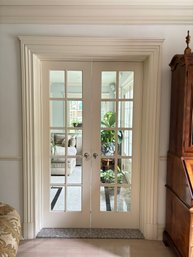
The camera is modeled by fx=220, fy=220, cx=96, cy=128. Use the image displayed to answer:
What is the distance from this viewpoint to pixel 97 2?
7.48 ft

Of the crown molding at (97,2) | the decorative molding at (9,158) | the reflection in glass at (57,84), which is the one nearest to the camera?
the crown molding at (97,2)

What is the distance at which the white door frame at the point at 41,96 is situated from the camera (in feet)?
7.78

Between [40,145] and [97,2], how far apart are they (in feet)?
5.53

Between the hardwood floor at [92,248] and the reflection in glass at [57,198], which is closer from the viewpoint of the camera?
the hardwood floor at [92,248]

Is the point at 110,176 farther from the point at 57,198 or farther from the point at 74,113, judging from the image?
the point at 74,113

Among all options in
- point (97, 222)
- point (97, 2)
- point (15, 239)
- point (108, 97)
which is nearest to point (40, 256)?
point (97, 222)

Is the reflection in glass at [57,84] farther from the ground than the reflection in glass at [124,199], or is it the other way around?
the reflection in glass at [57,84]

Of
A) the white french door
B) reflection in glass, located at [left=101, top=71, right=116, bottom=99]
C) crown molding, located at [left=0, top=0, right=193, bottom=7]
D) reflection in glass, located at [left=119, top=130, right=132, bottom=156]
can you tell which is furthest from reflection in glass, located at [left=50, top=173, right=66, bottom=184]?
crown molding, located at [left=0, top=0, right=193, bottom=7]

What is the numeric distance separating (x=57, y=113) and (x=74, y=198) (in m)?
1.07

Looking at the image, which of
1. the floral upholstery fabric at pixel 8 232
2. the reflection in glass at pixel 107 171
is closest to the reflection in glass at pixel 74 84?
the reflection in glass at pixel 107 171

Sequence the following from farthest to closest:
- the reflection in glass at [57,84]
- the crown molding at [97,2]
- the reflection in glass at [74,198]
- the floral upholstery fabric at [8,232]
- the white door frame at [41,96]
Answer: the reflection in glass at [74,198]
the reflection in glass at [57,84]
the white door frame at [41,96]
the crown molding at [97,2]
the floral upholstery fabric at [8,232]

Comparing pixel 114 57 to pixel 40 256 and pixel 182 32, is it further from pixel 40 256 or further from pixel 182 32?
pixel 40 256

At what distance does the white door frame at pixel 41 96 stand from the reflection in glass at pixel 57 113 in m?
0.14

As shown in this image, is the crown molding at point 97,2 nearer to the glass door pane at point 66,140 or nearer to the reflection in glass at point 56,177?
the glass door pane at point 66,140
